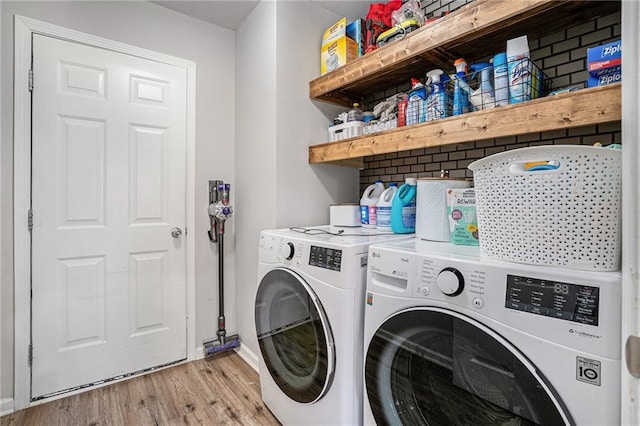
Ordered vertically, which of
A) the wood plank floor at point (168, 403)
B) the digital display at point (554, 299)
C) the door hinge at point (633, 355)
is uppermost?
the digital display at point (554, 299)

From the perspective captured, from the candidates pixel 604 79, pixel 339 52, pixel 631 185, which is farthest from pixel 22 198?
pixel 604 79

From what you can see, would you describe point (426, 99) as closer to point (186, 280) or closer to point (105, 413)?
point (186, 280)

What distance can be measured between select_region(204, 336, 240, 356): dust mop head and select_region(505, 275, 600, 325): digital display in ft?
6.66

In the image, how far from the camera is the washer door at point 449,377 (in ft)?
2.39

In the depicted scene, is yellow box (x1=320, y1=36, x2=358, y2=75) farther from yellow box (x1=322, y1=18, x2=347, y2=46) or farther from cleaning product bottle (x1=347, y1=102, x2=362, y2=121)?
cleaning product bottle (x1=347, y1=102, x2=362, y2=121)

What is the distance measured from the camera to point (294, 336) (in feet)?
4.67

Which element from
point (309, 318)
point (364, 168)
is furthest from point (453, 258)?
point (364, 168)

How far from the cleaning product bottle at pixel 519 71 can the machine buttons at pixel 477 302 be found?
2.62ft

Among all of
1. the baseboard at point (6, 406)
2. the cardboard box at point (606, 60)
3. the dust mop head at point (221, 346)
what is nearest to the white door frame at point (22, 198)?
the baseboard at point (6, 406)

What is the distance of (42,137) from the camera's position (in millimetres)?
1755

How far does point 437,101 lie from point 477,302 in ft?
3.20

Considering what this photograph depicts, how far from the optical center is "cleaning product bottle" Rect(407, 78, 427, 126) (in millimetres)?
1508

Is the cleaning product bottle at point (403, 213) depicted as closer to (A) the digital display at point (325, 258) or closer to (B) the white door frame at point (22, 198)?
(A) the digital display at point (325, 258)

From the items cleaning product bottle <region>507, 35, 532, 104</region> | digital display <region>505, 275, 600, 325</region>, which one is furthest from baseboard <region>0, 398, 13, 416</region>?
cleaning product bottle <region>507, 35, 532, 104</region>
